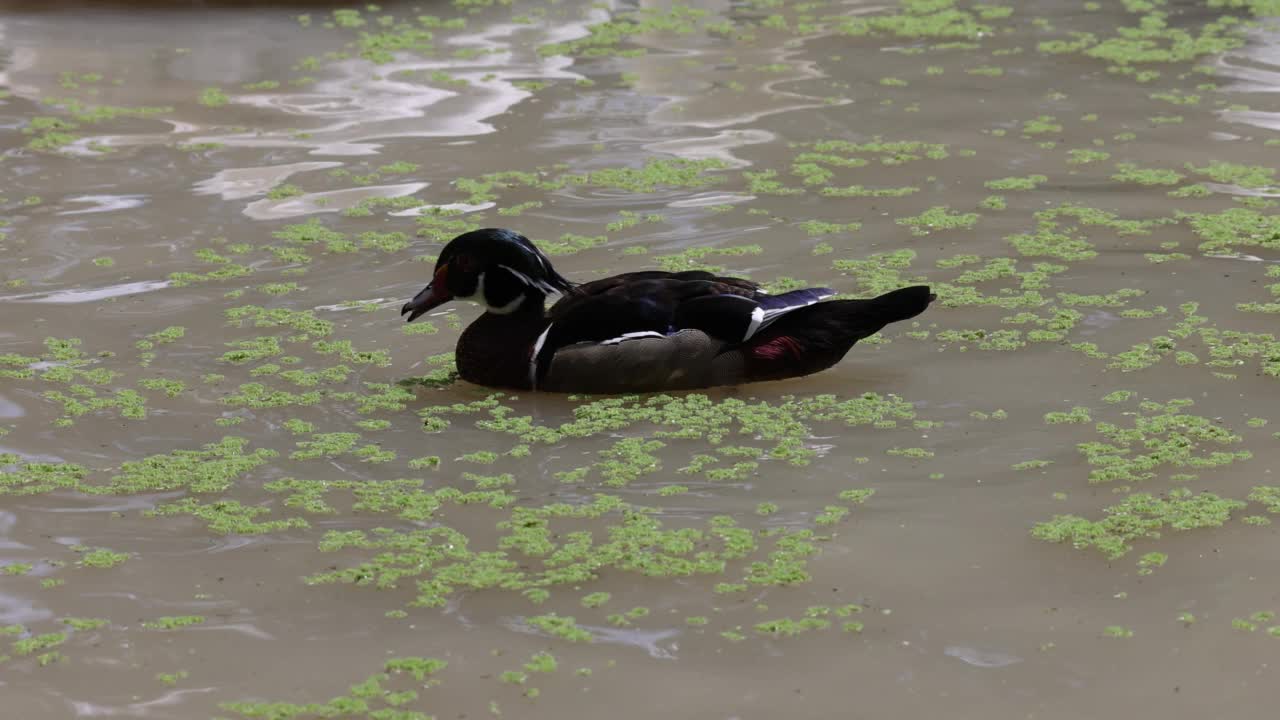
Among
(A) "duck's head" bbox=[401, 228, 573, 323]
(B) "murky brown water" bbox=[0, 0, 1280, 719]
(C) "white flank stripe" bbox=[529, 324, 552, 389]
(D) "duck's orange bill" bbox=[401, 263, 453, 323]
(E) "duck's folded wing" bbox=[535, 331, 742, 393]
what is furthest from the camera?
(D) "duck's orange bill" bbox=[401, 263, 453, 323]

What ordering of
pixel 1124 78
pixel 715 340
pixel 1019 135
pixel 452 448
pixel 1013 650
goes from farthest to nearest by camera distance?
pixel 1124 78 → pixel 1019 135 → pixel 715 340 → pixel 452 448 → pixel 1013 650

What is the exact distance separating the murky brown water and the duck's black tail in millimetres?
105

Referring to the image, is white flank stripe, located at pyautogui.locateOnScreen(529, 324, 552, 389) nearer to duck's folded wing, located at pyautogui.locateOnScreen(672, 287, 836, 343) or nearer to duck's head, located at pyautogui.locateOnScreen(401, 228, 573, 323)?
duck's head, located at pyautogui.locateOnScreen(401, 228, 573, 323)

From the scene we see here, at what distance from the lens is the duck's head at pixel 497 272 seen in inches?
234

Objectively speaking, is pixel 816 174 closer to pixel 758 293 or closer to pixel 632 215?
pixel 632 215

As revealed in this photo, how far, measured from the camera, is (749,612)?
4137 mm

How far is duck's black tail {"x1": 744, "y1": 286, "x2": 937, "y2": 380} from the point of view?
19.0 feet

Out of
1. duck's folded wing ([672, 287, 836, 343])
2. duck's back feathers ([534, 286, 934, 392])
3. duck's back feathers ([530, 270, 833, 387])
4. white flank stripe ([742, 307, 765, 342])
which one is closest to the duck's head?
duck's back feathers ([530, 270, 833, 387])

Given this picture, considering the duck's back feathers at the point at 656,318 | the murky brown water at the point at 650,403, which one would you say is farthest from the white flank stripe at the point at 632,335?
A: the murky brown water at the point at 650,403

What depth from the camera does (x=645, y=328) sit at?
5.73m

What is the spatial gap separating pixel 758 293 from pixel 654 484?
120 centimetres

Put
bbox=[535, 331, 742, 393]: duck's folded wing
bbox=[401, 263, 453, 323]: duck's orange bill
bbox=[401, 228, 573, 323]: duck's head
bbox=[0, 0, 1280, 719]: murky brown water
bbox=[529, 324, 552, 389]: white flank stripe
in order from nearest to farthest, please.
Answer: bbox=[0, 0, 1280, 719]: murky brown water
bbox=[535, 331, 742, 393]: duck's folded wing
bbox=[529, 324, 552, 389]: white flank stripe
bbox=[401, 228, 573, 323]: duck's head
bbox=[401, 263, 453, 323]: duck's orange bill

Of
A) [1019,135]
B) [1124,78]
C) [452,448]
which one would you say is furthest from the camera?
[1124,78]

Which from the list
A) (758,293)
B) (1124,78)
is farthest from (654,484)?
(1124,78)
